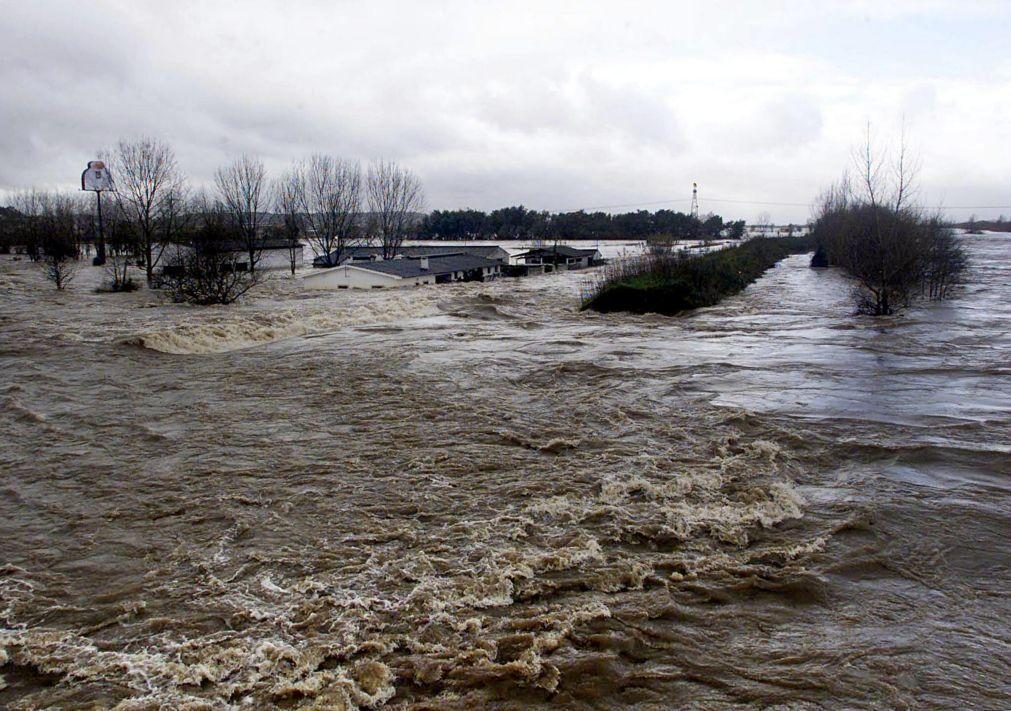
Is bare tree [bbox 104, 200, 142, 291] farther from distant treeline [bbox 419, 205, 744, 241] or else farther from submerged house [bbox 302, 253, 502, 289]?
distant treeline [bbox 419, 205, 744, 241]

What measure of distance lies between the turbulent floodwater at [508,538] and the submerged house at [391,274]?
30797mm

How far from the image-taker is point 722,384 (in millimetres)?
13266

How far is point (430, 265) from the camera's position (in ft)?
170

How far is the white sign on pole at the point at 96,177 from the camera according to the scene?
57.8m

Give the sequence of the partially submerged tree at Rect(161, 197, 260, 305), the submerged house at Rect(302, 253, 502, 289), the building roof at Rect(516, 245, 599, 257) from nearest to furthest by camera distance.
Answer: the partially submerged tree at Rect(161, 197, 260, 305), the submerged house at Rect(302, 253, 502, 289), the building roof at Rect(516, 245, 599, 257)

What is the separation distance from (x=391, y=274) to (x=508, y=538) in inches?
1601

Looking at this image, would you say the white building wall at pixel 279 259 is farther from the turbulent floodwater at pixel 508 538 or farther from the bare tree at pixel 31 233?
the turbulent floodwater at pixel 508 538

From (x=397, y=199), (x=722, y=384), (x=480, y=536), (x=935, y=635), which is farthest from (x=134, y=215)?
(x=935, y=635)

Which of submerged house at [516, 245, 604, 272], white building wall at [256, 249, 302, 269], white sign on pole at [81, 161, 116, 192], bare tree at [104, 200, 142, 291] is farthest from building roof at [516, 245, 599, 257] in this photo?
white sign on pole at [81, 161, 116, 192]

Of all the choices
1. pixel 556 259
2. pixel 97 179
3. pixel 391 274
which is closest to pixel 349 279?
pixel 391 274

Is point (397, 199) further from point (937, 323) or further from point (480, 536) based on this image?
point (480, 536)

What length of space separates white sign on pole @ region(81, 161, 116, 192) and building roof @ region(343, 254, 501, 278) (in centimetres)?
2489

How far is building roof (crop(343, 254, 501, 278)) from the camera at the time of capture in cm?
4719

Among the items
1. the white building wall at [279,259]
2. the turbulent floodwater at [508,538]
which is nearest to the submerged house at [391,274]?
the white building wall at [279,259]
